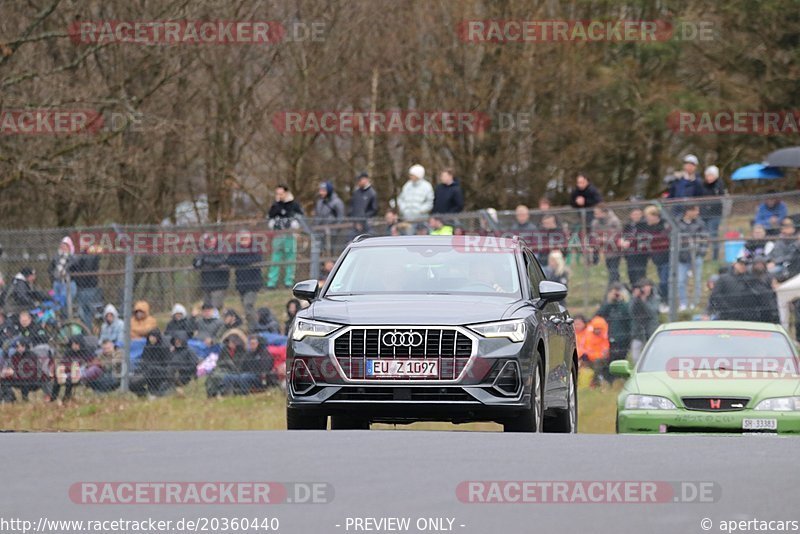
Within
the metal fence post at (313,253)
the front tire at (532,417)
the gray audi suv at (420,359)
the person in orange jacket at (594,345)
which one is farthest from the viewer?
the metal fence post at (313,253)

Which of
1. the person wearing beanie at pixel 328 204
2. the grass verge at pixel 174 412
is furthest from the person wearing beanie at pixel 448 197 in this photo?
the grass verge at pixel 174 412

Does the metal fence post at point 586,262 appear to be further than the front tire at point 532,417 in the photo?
Yes

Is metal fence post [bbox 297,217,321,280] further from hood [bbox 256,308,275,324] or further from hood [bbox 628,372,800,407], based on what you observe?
hood [bbox 628,372,800,407]

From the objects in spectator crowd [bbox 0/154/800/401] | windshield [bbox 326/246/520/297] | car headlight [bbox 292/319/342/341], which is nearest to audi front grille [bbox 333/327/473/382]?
car headlight [bbox 292/319/342/341]

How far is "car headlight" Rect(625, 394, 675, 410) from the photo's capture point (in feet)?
49.1

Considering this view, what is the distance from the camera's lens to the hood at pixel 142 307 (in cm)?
2189

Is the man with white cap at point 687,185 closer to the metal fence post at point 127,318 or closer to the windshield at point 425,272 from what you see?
the metal fence post at point 127,318

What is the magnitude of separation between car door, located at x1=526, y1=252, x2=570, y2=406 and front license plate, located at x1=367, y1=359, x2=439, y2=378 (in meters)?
1.40

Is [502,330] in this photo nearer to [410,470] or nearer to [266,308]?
[410,470]

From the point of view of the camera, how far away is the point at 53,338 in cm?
2152

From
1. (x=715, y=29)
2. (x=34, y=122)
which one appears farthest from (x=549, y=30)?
(x=34, y=122)

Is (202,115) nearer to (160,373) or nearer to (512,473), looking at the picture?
(160,373)

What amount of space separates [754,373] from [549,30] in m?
24.2

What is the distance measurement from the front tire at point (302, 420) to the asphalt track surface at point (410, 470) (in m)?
1.09
